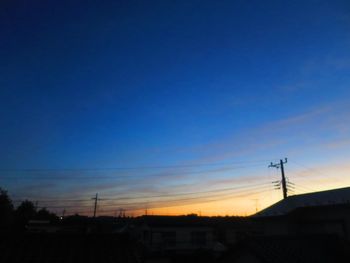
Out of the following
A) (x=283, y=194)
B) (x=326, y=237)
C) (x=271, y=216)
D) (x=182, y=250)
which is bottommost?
(x=182, y=250)

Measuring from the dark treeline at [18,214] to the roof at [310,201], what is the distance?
34.3 meters

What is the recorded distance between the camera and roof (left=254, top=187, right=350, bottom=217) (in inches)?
743

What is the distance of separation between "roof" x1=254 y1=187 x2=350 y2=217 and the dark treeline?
113 feet

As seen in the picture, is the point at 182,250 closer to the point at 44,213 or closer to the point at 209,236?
the point at 209,236

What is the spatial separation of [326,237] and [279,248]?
3.94 metres

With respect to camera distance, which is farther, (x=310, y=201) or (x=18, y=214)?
(x=18, y=214)

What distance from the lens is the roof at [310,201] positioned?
1888 cm

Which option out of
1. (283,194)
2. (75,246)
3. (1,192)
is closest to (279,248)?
(75,246)

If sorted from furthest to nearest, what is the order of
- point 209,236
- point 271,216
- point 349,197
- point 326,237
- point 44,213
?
1. point 44,213
2. point 209,236
3. point 271,216
4. point 349,197
5. point 326,237

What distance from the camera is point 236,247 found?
14266 mm

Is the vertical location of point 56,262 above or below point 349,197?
below

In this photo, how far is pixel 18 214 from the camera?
225 feet

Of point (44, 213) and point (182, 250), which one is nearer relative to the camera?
point (182, 250)

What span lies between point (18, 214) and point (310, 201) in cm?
6872
